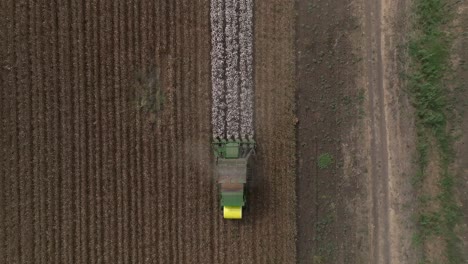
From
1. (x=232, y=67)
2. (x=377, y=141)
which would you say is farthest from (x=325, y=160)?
(x=232, y=67)

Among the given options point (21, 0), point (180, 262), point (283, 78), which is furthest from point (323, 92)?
point (21, 0)

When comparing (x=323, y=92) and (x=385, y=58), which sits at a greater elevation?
(x=385, y=58)

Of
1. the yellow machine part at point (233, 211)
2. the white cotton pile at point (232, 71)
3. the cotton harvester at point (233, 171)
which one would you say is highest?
the white cotton pile at point (232, 71)

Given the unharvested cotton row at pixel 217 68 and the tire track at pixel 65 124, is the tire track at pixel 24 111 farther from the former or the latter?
the unharvested cotton row at pixel 217 68

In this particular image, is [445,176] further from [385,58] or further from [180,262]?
[180,262]

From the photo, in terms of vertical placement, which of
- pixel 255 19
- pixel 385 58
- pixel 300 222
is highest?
pixel 255 19

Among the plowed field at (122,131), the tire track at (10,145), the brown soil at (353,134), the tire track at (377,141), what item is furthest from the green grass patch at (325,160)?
the tire track at (10,145)
